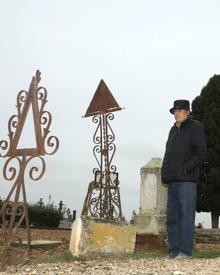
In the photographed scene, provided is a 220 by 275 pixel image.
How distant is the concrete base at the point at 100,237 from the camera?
5.55m

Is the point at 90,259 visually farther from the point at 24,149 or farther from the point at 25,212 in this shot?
the point at 24,149

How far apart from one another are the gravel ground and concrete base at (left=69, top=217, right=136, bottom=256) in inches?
13.3

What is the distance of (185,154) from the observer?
5.51 meters

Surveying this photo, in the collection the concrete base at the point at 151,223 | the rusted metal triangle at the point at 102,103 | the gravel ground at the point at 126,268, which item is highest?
the rusted metal triangle at the point at 102,103

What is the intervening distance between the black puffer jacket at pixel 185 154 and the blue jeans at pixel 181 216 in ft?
0.34

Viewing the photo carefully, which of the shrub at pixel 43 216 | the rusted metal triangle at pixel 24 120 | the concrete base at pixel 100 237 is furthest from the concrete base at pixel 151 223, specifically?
the shrub at pixel 43 216

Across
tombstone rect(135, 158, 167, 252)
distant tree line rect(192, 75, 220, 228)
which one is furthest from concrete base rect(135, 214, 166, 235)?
distant tree line rect(192, 75, 220, 228)

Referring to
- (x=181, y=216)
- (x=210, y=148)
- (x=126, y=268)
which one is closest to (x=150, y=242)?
(x=181, y=216)

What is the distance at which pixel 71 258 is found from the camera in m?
5.43

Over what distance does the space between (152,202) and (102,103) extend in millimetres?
2624

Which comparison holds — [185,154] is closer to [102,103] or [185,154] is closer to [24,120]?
[24,120]

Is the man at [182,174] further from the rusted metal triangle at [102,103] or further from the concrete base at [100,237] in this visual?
the rusted metal triangle at [102,103]

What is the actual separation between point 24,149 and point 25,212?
681mm

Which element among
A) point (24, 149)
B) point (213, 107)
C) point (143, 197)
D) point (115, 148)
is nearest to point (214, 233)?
point (143, 197)
